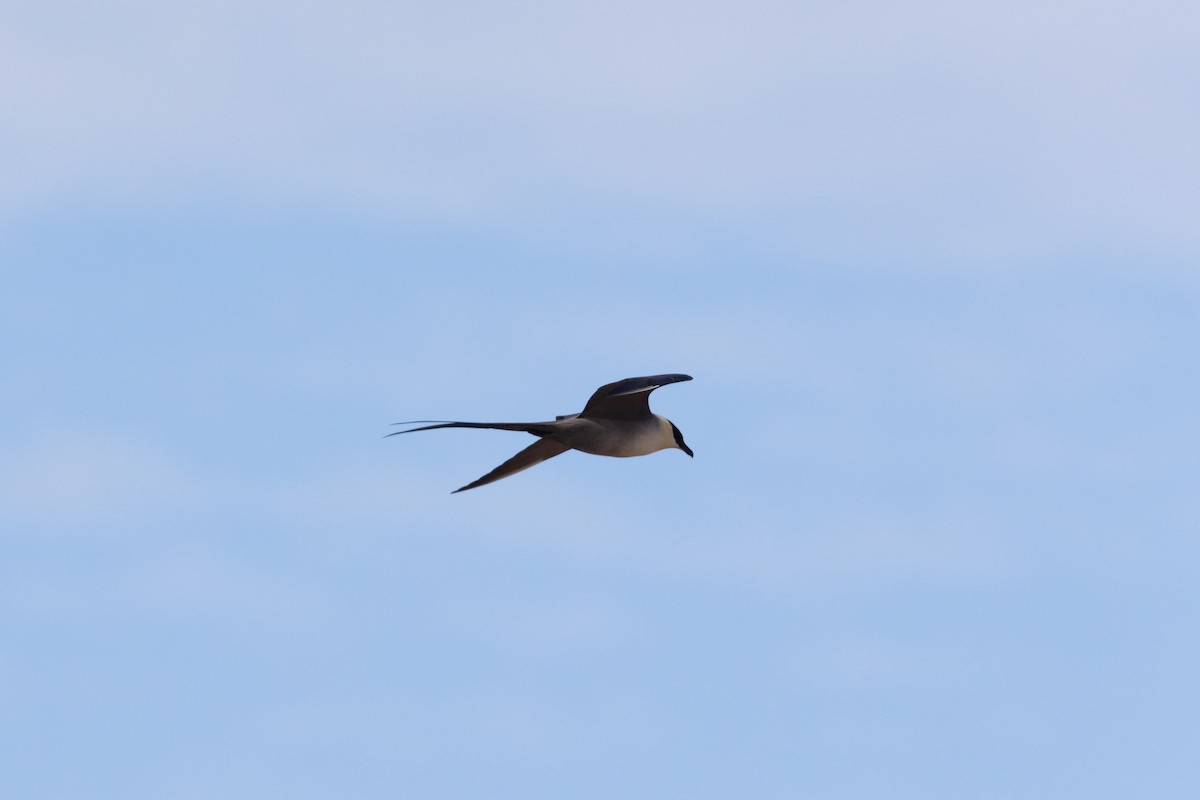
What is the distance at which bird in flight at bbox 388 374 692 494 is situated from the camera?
59.4 ft

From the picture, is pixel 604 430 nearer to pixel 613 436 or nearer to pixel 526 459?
pixel 613 436

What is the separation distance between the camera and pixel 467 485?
19.1 metres

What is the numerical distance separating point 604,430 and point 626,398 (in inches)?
22.9

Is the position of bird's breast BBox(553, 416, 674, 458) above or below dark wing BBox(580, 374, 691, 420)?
below

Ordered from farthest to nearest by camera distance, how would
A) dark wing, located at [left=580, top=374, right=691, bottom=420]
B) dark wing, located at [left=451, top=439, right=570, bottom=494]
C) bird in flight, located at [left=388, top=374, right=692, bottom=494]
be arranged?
dark wing, located at [left=451, top=439, right=570, bottom=494] < bird in flight, located at [left=388, top=374, right=692, bottom=494] < dark wing, located at [left=580, top=374, right=691, bottom=420]

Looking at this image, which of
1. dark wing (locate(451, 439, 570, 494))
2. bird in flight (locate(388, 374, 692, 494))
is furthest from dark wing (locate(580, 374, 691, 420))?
dark wing (locate(451, 439, 570, 494))

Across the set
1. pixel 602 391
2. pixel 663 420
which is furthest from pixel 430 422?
pixel 663 420

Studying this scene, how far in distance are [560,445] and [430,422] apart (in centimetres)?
311

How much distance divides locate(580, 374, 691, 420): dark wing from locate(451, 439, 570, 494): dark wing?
756 mm

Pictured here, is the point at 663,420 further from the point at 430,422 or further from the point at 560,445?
the point at 430,422

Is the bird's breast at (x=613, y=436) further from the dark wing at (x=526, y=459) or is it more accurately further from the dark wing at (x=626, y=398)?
the dark wing at (x=526, y=459)

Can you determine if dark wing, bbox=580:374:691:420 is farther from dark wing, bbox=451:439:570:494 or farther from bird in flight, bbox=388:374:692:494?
dark wing, bbox=451:439:570:494

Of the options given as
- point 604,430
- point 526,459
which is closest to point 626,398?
point 604,430

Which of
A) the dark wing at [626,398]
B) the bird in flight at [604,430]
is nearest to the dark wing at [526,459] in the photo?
the bird in flight at [604,430]
